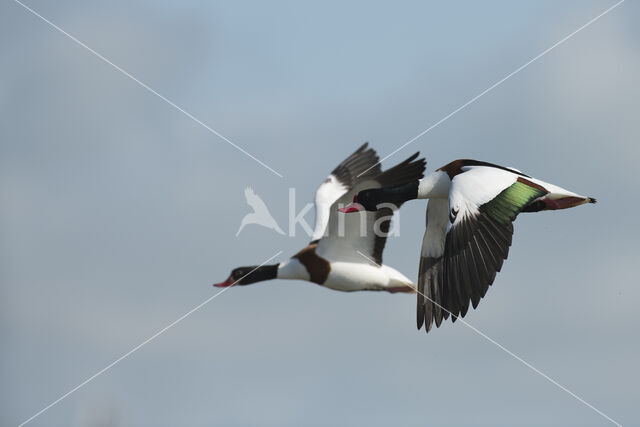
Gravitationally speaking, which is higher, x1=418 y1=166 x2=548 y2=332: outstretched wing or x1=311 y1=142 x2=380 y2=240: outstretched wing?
x1=311 y1=142 x2=380 y2=240: outstretched wing

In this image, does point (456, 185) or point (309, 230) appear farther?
point (309, 230)

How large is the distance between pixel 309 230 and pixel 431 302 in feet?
8.15

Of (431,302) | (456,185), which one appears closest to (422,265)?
(431,302)

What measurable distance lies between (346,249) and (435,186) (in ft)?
5.42

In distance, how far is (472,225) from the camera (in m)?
11.8

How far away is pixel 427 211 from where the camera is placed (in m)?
14.4

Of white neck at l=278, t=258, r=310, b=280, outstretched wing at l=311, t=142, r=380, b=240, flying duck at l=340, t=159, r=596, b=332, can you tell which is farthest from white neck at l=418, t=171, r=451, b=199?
white neck at l=278, t=258, r=310, b=280

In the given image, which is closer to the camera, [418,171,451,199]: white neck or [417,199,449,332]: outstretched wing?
[417,199,449,332]: outstretched wing

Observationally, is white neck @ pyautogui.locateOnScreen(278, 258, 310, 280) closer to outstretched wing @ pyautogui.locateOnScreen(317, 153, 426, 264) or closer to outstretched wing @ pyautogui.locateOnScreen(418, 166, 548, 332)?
outstretched wing @ pyautogui.locateOnScreen(317, 153, 426, 264)

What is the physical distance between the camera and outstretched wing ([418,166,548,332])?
1163 cm

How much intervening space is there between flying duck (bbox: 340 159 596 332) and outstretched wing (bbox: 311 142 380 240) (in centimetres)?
146

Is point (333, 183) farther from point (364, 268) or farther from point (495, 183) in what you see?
point (495, 183)

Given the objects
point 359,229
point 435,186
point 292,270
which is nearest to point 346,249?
point 359,229

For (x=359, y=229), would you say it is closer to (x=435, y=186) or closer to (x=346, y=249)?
(x=346, y=249)
